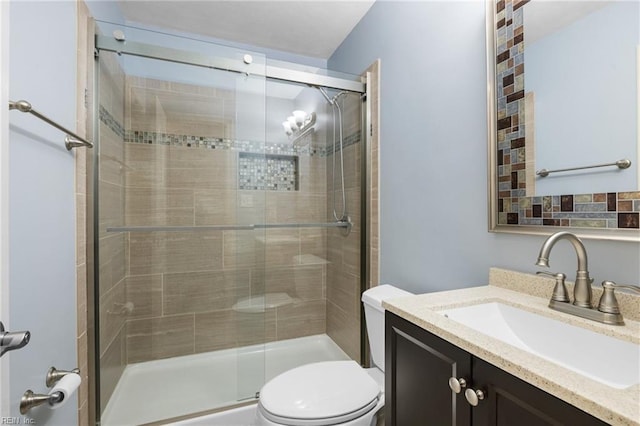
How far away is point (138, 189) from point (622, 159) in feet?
7.62

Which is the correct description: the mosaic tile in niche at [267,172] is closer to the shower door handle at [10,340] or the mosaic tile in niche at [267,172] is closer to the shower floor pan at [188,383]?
the shower floor pan at [188,383]

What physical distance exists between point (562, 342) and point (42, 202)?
5.34 ft

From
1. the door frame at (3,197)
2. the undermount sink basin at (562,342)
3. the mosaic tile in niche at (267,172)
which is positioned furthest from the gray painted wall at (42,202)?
the undermount sink basin at (562,342)

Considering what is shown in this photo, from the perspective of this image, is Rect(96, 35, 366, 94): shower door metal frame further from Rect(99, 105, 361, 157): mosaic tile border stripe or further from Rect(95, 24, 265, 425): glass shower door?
Rect(99, 105, 361, 157): mosaic tile border stripe

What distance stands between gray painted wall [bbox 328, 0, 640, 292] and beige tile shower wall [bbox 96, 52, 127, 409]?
5.16 feet

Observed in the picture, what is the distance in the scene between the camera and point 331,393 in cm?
121

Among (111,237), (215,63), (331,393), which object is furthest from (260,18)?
(331,393)

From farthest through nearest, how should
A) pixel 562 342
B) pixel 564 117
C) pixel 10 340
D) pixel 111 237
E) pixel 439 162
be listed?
pixel 111 237 < pixel 439 162 < pixel 564 117 < pixel 562 342 < pixel 10 340

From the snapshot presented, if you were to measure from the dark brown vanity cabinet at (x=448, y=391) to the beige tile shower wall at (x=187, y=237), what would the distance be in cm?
120

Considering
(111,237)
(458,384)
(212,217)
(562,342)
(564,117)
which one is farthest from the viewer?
(212,217)

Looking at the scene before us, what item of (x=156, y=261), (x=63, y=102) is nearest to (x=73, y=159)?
(x=63, y=102)

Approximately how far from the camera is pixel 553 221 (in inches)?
36.5

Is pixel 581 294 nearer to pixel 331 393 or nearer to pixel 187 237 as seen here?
pixel 331 393

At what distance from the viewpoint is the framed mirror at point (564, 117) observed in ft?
2.54
